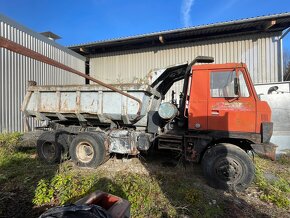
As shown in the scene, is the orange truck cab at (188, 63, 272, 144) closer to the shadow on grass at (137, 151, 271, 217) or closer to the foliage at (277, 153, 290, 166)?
the shadow on grass at (137, 151, 271, 217)

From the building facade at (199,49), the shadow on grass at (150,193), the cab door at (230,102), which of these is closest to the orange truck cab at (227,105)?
the cab door at (230,102)

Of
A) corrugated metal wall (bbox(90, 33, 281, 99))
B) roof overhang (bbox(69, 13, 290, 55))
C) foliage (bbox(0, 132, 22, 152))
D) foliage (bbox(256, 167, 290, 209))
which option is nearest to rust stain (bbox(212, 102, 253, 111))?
foliage (bbox(256, 167, 290, 209))

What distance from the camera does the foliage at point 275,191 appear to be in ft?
13.0

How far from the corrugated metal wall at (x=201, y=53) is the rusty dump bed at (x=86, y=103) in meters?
4.20

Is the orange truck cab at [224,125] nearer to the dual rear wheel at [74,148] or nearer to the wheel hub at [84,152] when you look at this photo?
the dual rear wheel at [74,148]

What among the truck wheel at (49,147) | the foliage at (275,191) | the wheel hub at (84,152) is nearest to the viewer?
the foliage at (275,191)

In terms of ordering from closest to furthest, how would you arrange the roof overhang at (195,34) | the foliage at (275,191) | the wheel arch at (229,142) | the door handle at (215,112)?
the foliage at (275,191) < the door handle at (215,112) < the wheel arch at (229,142) < the roof overhang at (195,34)

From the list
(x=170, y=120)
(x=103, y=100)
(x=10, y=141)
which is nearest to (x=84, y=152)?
(x=103, y=100)

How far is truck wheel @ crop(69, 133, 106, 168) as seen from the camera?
552cm

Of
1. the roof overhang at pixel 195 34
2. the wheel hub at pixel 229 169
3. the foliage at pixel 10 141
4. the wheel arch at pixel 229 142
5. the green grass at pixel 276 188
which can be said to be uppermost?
the roof overhang at pixel 195 34

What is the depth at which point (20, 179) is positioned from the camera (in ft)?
14.9

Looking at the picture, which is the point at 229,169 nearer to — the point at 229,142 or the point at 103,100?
the point at 229,142

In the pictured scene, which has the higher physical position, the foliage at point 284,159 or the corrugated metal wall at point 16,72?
the corrugated metal wall at point 16,72

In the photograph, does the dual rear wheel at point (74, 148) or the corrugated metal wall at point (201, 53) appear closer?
the dual rear wheel at point (74, 148)
